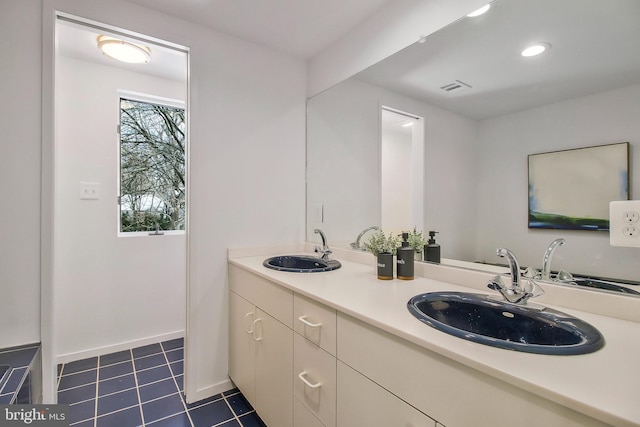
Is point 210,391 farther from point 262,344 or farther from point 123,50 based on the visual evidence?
point 123,50

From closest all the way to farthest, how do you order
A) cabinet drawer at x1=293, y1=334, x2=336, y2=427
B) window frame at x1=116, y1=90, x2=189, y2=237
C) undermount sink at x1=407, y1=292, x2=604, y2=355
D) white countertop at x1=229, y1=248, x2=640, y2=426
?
white countertop at x1=229, y1=248, x2=640, y2=426 < undermount sink at x1=407, y1=292, x2=604, y2=355 < cabinet drawer at x1=293, y1=334, x2=336, y2=427 < window frame at x1=116, y1=90, x2=189, y2=237

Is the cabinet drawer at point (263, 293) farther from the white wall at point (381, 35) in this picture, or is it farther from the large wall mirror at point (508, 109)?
the white wall at point (381, 35)

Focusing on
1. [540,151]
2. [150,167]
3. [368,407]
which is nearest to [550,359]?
[368,407]

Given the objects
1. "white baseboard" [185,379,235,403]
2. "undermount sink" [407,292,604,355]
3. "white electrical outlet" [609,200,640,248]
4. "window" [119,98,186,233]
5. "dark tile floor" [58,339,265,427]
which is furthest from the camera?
"window" [119,98,186,233]

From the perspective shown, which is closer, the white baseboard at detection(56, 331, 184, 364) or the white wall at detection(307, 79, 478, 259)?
the white wall at detection(307, 79, 478, 259)

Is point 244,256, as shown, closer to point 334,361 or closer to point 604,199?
point 334,361

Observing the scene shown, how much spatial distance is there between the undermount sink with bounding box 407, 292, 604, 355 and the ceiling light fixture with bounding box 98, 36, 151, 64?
88.5 inches

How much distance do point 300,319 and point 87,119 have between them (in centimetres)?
228

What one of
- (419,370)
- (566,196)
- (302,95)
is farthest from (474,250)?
(302,95)

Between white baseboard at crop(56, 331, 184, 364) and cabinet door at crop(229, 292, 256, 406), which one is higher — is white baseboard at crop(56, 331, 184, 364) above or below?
below

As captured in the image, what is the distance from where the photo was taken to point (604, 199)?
98 cm

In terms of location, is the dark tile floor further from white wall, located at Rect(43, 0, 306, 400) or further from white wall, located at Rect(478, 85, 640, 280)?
white wall, located at Rect(478, 85, 640, 280)

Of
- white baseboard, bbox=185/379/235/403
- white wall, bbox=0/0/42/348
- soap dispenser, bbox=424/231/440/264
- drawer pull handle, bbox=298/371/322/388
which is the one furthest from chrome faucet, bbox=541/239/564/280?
white wall, bbox=0/0/42/348

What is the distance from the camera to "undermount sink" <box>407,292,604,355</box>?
0.70m
